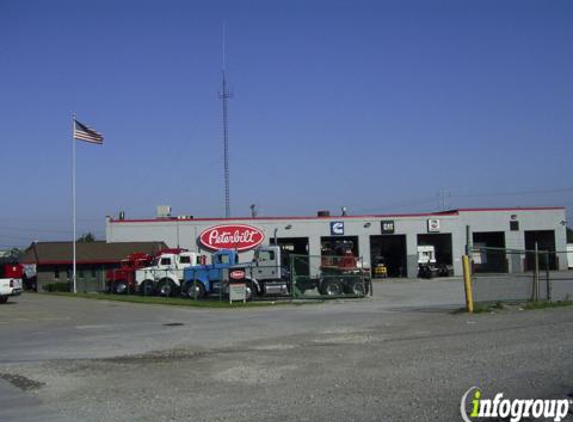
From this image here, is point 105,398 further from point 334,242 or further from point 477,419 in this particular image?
point 334,242

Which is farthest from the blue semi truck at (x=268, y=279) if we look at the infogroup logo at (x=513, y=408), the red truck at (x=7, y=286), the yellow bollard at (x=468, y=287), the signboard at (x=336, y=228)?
Result: the signboard at (x=336, y=228)

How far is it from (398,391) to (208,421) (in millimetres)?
2740

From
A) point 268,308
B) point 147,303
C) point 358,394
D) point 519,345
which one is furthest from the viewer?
point 147,303

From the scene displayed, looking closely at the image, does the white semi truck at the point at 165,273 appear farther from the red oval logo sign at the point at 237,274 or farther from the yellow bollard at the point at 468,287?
the yellow bollard at the point at 468,287

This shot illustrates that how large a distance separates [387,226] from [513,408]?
54.2 m

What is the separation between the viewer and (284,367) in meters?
12.0

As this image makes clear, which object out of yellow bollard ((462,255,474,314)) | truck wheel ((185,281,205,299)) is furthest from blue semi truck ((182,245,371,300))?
yellow bollard ((462,255,474,314))

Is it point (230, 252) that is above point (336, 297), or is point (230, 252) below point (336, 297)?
above

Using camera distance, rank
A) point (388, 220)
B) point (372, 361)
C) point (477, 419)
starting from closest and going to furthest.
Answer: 1. point (477, 419)
2. point (372, 361)
3. point (388, 220)

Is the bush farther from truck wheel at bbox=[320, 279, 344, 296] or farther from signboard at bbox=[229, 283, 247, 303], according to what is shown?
truck wheel at bbox=[320, 279, 344, 296]

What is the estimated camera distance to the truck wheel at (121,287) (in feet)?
134

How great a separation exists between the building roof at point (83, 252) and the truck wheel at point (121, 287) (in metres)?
9.76

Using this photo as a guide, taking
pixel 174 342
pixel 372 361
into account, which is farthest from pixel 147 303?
pixel 372 361

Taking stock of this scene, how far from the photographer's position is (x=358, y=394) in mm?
9352
